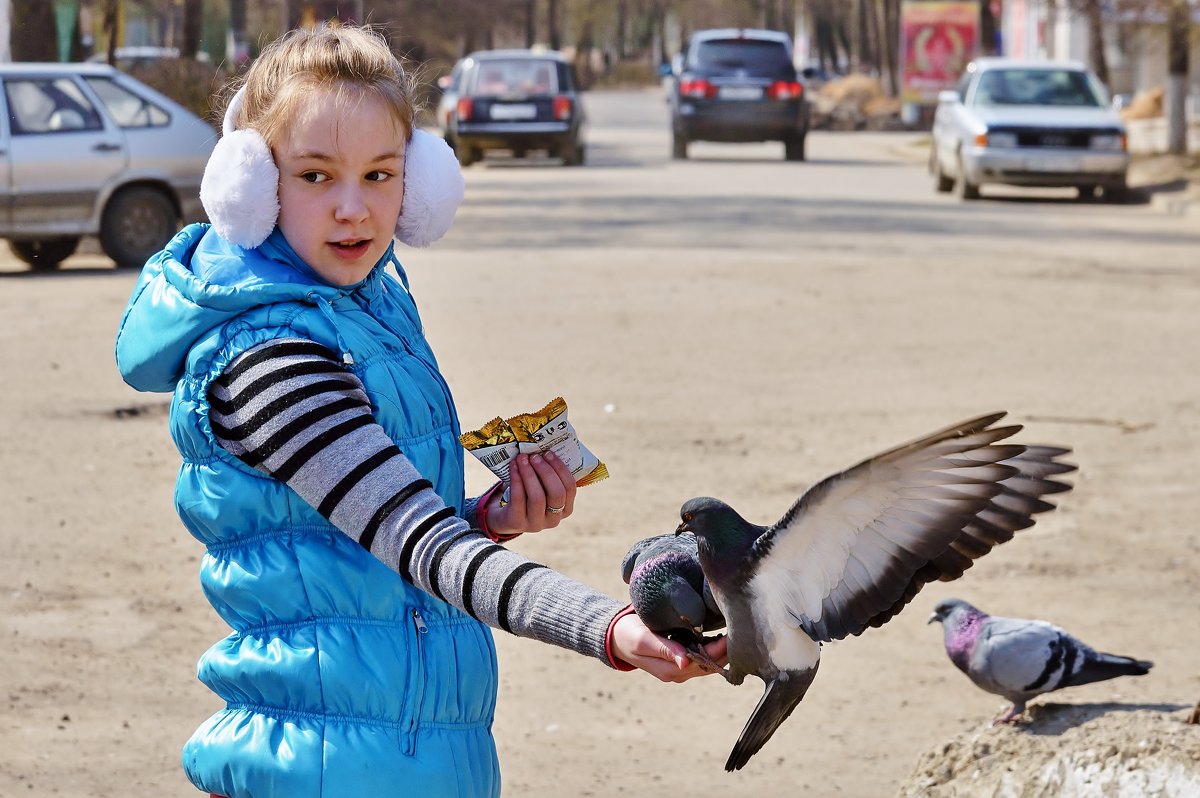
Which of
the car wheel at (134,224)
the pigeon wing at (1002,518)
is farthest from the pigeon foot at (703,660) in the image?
the car wheel at (134,224)

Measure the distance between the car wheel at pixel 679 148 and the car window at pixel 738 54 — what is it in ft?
4.59

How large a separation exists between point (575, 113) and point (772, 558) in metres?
26.4

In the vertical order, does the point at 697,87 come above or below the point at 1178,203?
above

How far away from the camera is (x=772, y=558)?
2.04 metres

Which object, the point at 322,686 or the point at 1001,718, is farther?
the point at 1001,718

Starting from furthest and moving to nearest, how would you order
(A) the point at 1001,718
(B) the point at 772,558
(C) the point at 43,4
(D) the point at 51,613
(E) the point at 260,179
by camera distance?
(C) the point at 43,4
(D) the point at 51,613
(A) the point at 1001,718
(E) the point at 260,179
(B) the point at 772,558

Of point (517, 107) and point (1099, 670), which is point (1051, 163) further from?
point (1099, 670)

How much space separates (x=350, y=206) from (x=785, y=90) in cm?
2770

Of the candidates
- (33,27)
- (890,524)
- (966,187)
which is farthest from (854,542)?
(966,187)

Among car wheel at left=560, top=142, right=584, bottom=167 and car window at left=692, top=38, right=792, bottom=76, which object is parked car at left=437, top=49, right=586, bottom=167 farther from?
car window at left=692, top=38, right=792, bottom=76

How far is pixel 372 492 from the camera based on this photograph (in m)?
2.07

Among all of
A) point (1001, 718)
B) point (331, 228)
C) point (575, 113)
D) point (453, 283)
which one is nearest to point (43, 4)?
point (453, 283)

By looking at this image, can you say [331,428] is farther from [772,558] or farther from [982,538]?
[982,538]

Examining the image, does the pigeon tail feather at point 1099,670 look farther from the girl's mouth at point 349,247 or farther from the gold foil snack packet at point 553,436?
the girl's mouth at point 349,247
